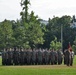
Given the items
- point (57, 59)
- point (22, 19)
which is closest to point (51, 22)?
point (22, 19)

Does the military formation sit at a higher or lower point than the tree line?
lower

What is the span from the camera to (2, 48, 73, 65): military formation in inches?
1602

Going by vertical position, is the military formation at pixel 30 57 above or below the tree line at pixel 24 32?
below

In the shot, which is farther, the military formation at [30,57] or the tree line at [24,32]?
the tree line at [24,32]

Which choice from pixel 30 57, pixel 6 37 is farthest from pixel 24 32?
pixel 30 57

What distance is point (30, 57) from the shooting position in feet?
135

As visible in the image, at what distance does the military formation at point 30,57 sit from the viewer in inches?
1602

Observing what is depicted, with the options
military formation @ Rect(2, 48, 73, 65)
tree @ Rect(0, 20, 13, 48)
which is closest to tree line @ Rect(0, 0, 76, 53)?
tree @ Rect(0, 20, 13, 48)

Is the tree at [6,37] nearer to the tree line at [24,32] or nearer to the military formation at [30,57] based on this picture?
the tree line at [24,32]

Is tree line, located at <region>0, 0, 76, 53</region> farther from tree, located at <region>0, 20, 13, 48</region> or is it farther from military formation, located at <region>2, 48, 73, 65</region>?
military formation, located at <region>2, 48, 73, 65</region>

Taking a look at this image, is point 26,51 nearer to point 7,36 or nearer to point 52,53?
point 52,53

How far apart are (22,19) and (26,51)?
4846 centimetres

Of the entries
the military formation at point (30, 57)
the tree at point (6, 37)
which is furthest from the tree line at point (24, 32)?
the military formation at point (30, 57)

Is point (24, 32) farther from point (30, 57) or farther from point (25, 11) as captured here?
point (30, 57)
